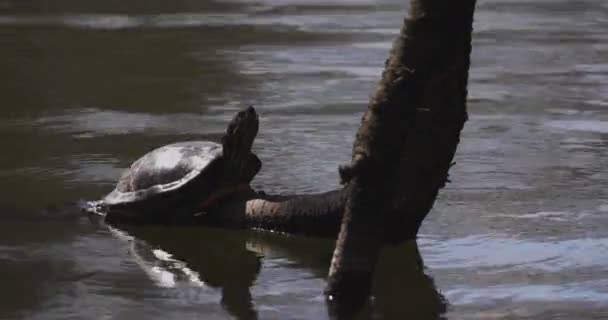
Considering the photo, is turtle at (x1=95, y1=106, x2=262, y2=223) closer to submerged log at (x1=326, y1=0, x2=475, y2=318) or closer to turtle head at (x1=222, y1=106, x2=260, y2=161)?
turtle head at (x1=222, y1=106, x2=260, y2=161)

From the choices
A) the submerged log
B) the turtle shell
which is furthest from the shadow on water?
the submerged log

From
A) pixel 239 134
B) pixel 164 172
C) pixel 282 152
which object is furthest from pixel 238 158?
pixel 282 152

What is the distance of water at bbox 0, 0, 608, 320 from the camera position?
4934mm

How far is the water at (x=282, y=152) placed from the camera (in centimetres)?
493

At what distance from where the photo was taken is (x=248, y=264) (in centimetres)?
534

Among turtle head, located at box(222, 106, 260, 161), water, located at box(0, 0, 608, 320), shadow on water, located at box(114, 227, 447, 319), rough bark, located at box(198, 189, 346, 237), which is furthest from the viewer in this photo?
turtle head, located at box(222, 106, 260, 161)

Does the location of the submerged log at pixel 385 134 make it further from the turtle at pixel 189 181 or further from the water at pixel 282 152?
the turtle at pixel 189 181

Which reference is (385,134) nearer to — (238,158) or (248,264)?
(248,264)

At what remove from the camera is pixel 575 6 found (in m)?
13.6

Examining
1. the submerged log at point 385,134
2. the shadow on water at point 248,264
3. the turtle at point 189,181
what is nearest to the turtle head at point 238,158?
the turtle at point 189,181

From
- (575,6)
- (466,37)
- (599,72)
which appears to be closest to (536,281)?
(466,37)

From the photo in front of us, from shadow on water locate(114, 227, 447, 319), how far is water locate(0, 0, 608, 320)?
12 mm

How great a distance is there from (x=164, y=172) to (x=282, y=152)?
1.34m

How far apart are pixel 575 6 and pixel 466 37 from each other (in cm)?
909
